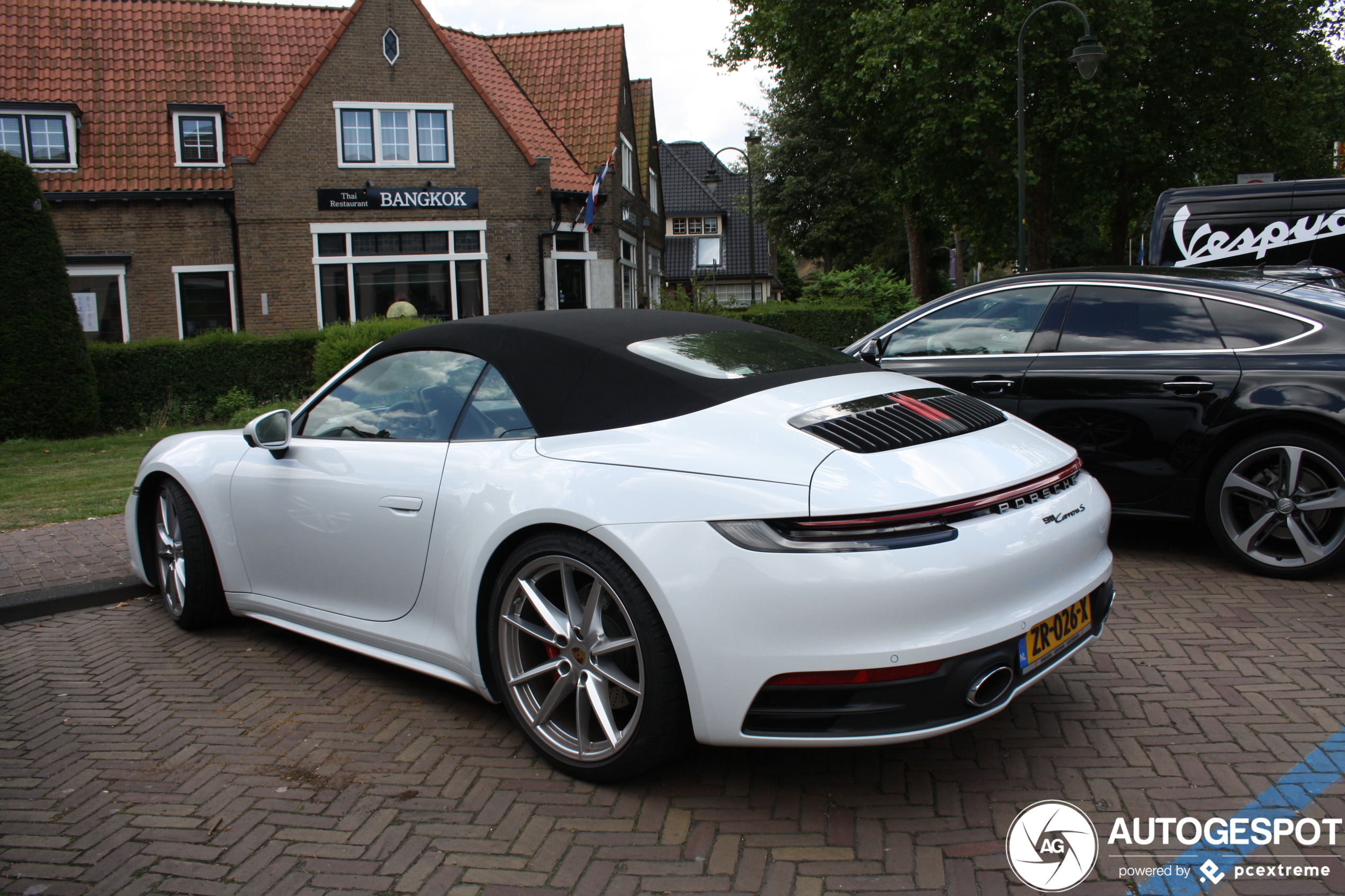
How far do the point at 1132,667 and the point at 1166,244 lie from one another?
29.6 feet

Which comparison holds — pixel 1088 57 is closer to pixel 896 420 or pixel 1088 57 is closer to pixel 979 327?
pixel 979 327

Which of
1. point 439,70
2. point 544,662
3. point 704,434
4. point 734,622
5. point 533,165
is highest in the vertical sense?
point 439,70

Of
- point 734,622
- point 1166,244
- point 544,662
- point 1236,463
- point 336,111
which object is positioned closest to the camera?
point 734,622

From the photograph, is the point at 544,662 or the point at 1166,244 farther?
the point at 1166,244

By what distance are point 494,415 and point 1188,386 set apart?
3.75 meters

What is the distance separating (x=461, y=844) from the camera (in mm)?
2660

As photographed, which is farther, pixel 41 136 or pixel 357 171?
pixel 357 171

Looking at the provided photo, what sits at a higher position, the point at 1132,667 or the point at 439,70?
the point at 439,70

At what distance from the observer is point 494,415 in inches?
129

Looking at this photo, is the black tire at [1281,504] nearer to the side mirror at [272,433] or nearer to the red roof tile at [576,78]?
the side mirror at [272,433]

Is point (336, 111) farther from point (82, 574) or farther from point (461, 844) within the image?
point (461, 844)

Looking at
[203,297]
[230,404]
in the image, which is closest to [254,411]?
[230,404]

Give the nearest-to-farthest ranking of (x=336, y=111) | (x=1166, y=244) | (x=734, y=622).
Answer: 1. (x=734, y=622)
2. (x=1166, y=244)
3. (x=336, y=111)

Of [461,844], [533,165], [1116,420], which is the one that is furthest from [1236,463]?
[533,165]
